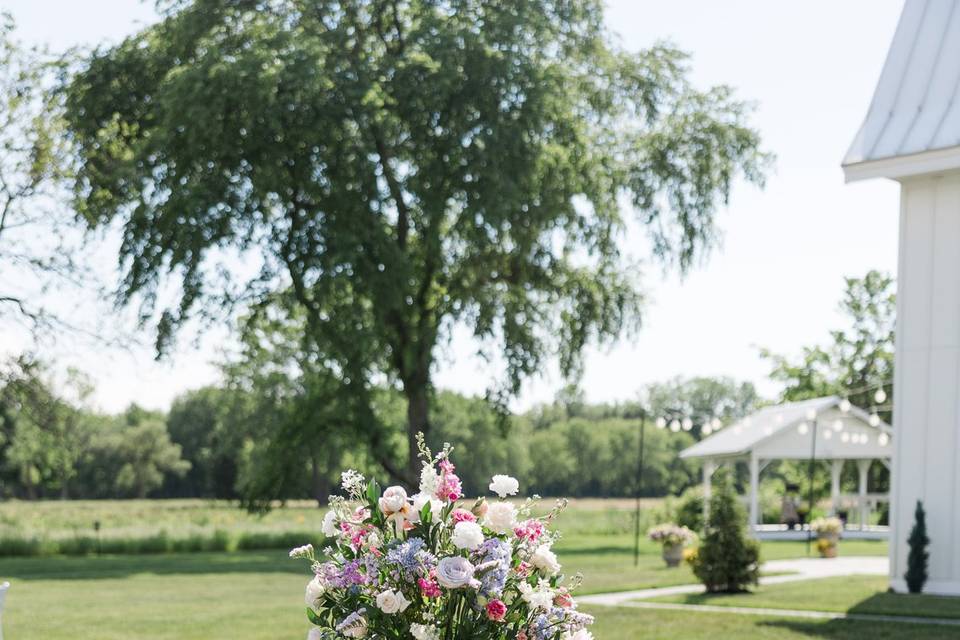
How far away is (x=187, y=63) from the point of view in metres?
23.2

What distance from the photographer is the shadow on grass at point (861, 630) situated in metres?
11.1

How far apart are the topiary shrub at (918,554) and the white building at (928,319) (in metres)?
0.17

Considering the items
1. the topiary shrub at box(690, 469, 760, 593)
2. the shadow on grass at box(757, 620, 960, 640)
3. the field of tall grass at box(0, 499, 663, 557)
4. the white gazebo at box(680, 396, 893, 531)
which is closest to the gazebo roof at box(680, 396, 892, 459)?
the white gazebo at box(680, 396, 893, 531)

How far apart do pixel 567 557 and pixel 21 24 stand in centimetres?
1508

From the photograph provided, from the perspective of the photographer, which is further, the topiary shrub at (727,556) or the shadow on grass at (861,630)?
the topiary shrub at (727,556)

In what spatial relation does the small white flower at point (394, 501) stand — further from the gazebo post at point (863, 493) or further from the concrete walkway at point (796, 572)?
the gazebo post at point (863, 493)

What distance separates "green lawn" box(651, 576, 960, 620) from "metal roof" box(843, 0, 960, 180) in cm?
508

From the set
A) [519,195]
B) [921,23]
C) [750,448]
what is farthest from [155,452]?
[921,23]

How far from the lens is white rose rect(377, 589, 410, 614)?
4312 mm

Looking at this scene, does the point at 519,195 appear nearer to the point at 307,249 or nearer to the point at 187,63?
the point at 307,249

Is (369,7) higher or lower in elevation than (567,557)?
higher

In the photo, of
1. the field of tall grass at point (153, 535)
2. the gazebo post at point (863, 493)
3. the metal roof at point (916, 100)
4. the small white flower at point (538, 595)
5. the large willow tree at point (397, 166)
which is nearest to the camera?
the small white flower at point (538, 595)

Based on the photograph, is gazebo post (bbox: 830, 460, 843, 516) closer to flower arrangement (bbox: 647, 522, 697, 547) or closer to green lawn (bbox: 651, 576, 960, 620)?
flower arrangement (bbox: 647, 522, 697, 547)

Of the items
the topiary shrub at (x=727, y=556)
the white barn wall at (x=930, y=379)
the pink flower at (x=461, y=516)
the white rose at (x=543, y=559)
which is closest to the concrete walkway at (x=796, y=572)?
the topiary shrub at (x=727, y=556)
